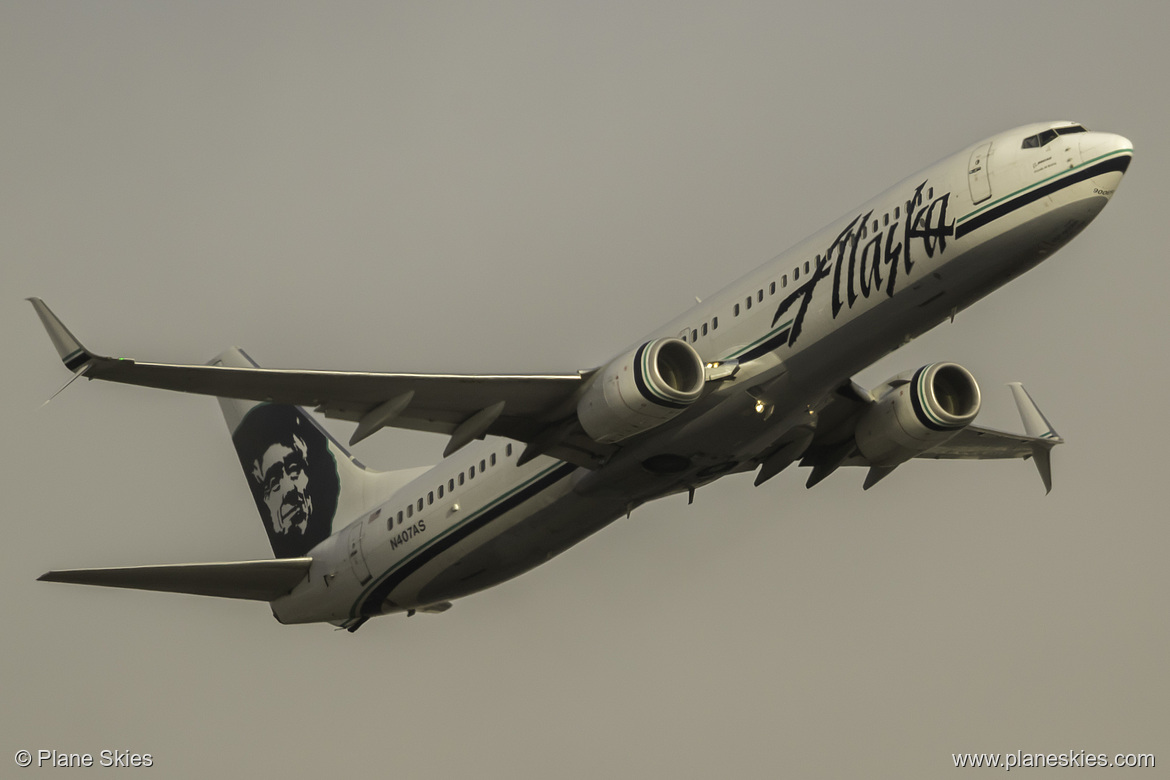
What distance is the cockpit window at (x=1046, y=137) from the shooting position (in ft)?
90.7

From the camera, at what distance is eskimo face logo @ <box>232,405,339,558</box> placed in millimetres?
39750

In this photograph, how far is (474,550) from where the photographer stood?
1294 inches

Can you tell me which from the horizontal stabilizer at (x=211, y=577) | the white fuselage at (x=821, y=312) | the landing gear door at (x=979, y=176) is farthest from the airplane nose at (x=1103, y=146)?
the horizontal stabilizer at (x=211, y=577)

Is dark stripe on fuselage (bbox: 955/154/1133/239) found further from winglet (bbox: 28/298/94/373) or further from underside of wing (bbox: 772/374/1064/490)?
winglet (bbox: 28/298/94/373)

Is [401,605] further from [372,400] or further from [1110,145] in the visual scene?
[1110,145]

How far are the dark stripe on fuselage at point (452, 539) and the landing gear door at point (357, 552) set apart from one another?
44cm

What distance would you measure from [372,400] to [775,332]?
8.35 meters

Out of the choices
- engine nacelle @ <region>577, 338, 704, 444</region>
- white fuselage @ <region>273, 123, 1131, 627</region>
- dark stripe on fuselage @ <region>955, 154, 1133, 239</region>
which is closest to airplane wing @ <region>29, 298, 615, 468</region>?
engine nacelle @ <region>577, 338, 704, 444</region>

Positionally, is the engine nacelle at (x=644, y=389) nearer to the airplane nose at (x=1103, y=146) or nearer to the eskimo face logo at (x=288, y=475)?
the airplane nose at (x=1103, y=146)

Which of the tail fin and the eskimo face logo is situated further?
the eskimo face logo

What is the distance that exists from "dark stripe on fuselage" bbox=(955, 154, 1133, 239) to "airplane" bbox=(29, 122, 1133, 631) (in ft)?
0.10

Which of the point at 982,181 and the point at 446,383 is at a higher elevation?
the point at 982,181

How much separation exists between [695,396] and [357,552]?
38.6 ft

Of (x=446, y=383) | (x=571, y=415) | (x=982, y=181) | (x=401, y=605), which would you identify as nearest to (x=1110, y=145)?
(x=982, y=181)
